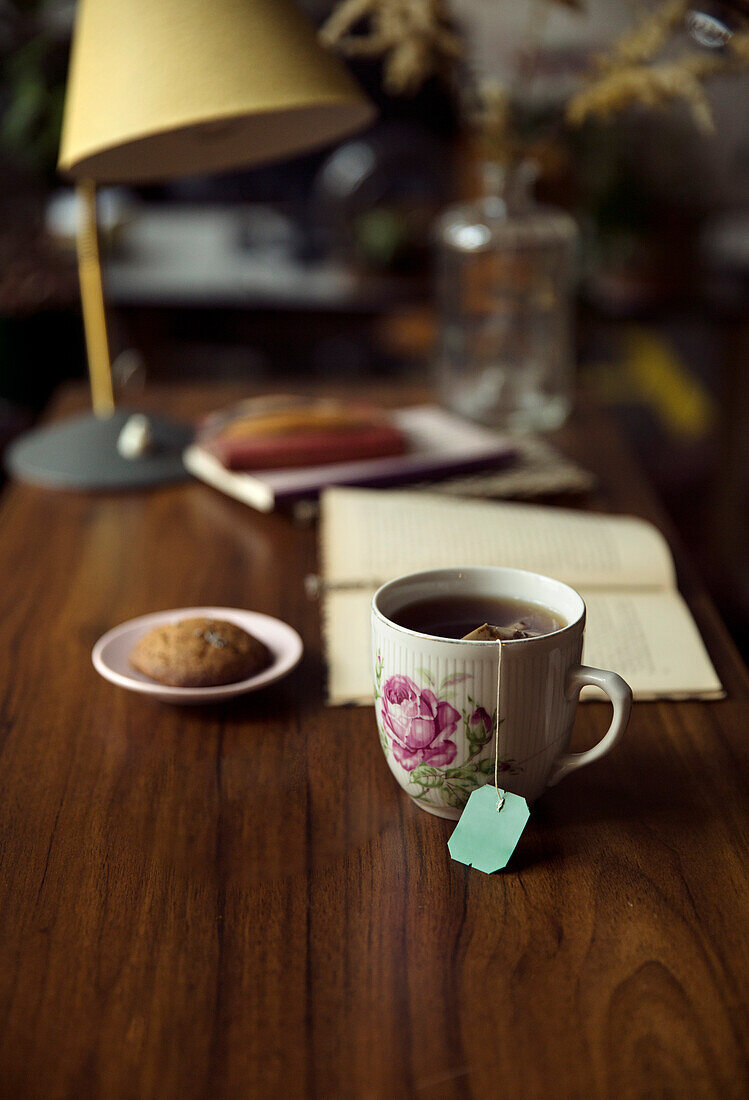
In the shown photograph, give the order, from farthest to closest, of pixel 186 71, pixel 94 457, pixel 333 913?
pixel 94 457 < pixel 186 71 < pixel 333 913

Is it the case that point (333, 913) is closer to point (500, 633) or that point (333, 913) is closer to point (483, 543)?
point (500, 633)

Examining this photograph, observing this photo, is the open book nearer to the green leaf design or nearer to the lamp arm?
the green leaf design

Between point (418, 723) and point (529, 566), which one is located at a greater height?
point (418, 723)

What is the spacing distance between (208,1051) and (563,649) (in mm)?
248

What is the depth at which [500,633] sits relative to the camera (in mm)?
527

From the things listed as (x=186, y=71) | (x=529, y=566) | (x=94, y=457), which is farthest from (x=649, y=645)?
(x=94, y=457)

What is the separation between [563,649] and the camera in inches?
20.0

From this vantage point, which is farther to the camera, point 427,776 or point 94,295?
point 94,295

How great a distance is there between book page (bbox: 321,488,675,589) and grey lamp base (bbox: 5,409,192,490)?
11.4 inches

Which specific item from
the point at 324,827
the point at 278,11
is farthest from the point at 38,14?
the point at 324,827

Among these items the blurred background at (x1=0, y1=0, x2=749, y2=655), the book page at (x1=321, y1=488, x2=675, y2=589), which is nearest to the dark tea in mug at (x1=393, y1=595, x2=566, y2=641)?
the book page at (x1=321, y1=488, x2=675, y2=589)

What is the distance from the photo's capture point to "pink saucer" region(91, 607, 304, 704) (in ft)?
2.09

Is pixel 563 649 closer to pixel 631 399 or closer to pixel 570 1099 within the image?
pixel 570 1099

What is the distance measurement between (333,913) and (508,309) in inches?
47.2
